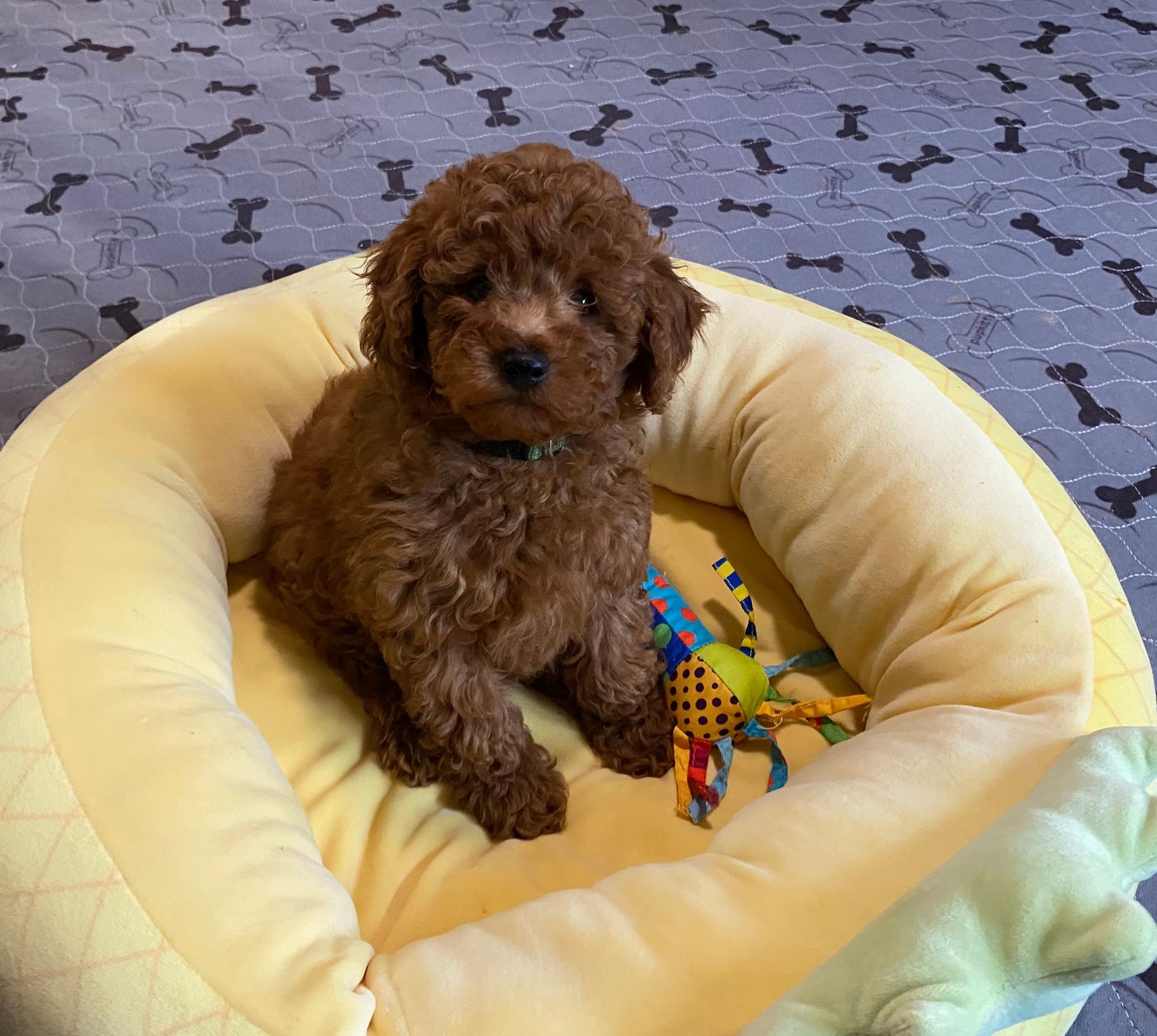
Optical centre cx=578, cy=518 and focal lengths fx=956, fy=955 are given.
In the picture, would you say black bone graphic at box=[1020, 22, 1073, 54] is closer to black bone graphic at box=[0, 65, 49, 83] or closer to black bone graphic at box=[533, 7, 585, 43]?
black bone graphic at box=[533, 7, 585, 43]

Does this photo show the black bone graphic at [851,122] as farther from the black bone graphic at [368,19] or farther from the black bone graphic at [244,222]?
the black bone graphic at [244,222]

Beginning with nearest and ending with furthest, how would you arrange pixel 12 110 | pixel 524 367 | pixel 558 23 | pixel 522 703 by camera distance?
pixel 524 367, pixel 522 703, pixel 12 110, pixel 558 23

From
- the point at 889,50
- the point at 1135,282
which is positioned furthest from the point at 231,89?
the point at 1135,282

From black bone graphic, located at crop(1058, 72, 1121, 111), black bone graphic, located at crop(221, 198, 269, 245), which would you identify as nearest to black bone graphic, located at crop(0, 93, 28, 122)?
black bone graphic, located at crop(221, 198, 269, 245)

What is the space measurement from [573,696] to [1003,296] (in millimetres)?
2375

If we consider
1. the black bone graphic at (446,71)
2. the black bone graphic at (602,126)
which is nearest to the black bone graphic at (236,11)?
the black bone graphic at (446,71)

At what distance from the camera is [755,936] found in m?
1.35

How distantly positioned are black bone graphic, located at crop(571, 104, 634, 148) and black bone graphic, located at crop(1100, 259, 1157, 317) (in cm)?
203

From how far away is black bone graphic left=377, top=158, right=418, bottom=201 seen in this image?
12.3 feet

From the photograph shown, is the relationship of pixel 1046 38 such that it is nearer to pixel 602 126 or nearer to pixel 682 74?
pixel 682 74

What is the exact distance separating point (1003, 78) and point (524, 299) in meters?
4.00

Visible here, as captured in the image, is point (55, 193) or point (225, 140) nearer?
point (55, 193)

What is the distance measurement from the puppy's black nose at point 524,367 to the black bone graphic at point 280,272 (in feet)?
7.68

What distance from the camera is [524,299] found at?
4.89 feet
